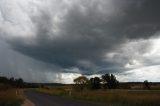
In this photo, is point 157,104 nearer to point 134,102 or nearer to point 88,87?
point 134,102

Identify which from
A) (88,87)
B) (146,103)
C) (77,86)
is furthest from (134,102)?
(88,87)

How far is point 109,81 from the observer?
123m

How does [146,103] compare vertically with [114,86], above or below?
below

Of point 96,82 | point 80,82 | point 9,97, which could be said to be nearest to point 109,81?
point 96,82

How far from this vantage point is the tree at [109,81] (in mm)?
120775

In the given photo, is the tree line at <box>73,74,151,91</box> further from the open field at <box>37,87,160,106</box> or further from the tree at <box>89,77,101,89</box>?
the open field at <box>37,87,160,106</box>

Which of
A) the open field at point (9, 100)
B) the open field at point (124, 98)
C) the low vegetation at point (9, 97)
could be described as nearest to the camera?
the open field at point (124, 98)

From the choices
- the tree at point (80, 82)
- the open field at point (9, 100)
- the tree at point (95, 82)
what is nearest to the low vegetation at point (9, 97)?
the open field at point (9, 100)

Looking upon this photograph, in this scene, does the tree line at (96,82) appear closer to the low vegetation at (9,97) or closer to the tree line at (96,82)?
the tree line at (96,82)

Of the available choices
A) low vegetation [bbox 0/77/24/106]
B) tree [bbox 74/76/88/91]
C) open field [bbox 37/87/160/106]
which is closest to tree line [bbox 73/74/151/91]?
tree [bbox 74/76/88/91]

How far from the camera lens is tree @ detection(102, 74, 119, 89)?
121m

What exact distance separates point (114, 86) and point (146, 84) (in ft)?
43.1

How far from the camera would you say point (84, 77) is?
98.6 metres

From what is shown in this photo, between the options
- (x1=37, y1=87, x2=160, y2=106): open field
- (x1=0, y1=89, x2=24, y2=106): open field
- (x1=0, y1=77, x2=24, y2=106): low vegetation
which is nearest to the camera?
(x1=37, y1=87, x2=160, y2=106): open field
